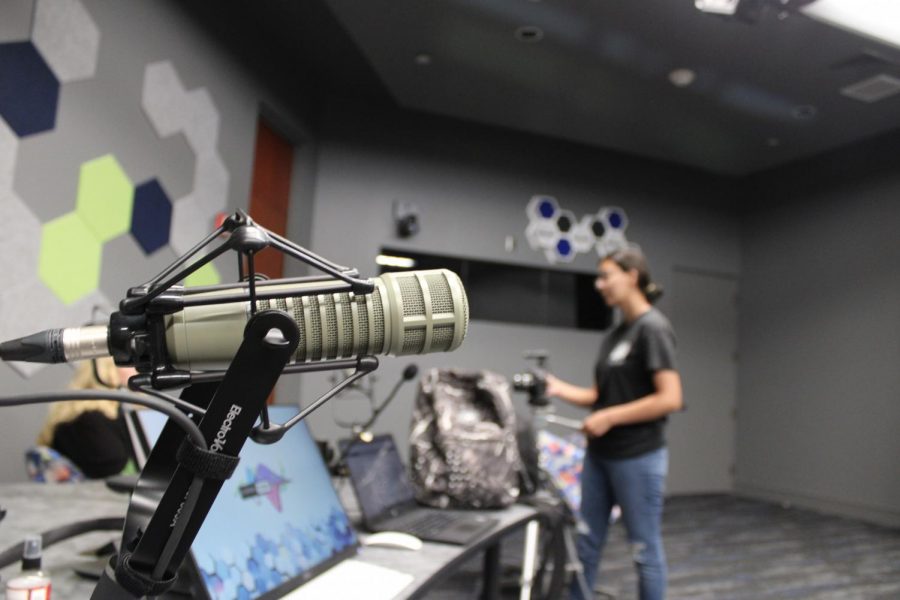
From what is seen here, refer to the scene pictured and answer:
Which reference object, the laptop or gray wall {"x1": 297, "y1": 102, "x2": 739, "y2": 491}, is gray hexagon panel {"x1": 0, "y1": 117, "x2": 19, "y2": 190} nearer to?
the laptop

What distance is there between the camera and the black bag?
1.72m

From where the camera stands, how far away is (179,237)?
10.8ft

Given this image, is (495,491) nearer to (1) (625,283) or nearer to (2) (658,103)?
(1) (625,283)

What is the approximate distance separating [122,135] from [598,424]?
2.37 metres

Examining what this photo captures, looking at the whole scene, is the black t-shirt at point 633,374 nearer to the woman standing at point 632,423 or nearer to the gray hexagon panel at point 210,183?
the woman standing at point 632,423

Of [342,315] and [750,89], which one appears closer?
[342,315]

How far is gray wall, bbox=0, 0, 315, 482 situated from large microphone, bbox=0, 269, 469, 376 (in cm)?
134

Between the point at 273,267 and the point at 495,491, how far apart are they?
295 cm

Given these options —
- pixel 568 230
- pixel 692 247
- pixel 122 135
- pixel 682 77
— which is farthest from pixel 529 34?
pixel 692 247

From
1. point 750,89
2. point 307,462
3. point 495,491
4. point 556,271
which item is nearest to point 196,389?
point 307,462

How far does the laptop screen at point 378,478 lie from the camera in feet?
4.80

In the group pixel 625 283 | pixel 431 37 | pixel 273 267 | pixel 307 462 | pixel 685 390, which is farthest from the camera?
pixel 685 390

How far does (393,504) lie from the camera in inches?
62.1

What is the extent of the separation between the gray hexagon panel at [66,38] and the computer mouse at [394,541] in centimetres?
224
